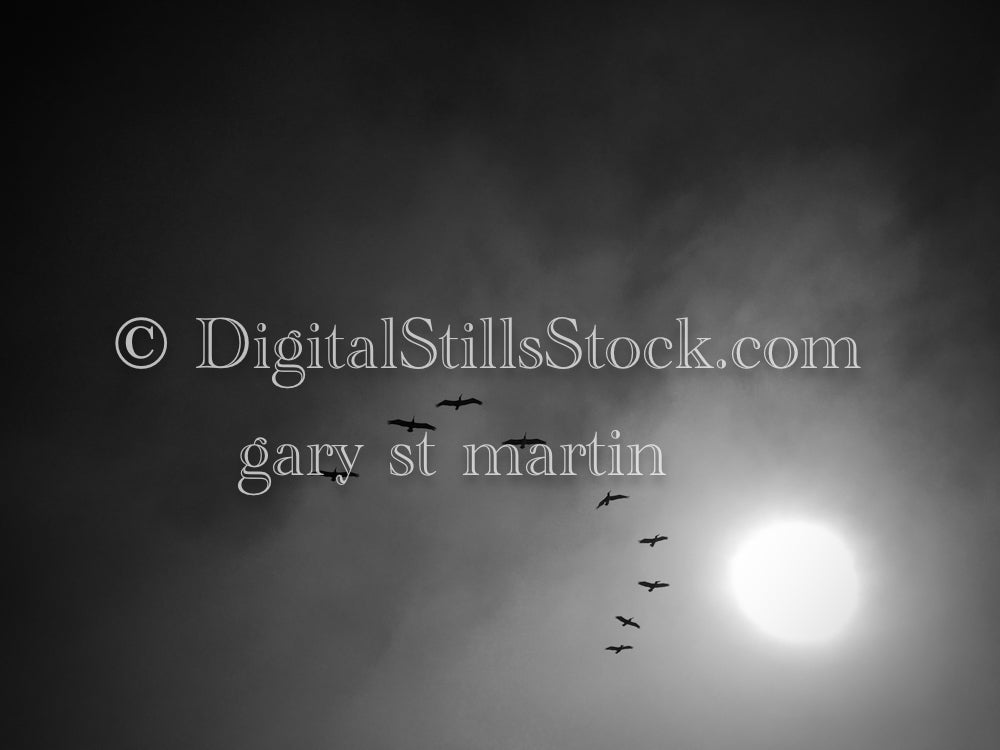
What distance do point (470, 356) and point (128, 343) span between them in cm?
4315

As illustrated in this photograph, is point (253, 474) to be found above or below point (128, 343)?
below

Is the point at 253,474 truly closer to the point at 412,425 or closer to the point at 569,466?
the point at 412,425

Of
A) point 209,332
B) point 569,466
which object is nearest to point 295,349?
point 209,332

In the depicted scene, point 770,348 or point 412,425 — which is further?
point 770,348

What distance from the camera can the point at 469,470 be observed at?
127 m

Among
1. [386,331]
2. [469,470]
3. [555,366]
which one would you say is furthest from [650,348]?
[386,331]

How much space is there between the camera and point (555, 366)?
121625 mm

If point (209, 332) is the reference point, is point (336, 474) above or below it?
below

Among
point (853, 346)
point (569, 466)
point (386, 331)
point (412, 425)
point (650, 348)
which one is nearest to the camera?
point (412, 425)

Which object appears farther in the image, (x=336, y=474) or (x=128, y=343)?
(x=128, y=343)

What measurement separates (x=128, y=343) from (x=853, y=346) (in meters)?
110

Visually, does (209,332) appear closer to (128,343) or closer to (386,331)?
(128,343)

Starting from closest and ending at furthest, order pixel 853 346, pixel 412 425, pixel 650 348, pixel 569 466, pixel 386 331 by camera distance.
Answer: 1. pixel 412 425
2. pixel 569 466
3. pixel 650 348
4. pixel 386 331
5. pixel 853 346

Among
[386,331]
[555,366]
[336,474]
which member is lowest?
[336,474]
